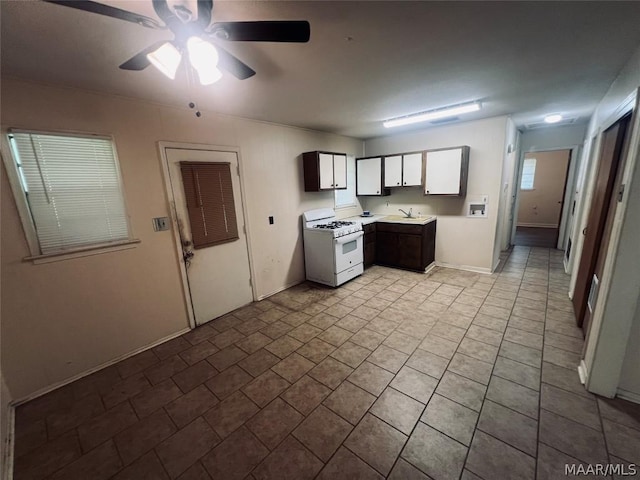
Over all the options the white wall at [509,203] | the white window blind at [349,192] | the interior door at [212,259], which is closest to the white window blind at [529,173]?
the white wall at [509,203]

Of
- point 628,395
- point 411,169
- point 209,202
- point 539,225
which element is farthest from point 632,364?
point 539,225

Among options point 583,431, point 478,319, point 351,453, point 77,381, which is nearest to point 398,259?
point 478,319

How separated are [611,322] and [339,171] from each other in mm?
3655

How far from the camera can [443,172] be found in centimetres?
414

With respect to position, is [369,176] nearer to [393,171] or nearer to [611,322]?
[393,171]

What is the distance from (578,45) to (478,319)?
2.52 m

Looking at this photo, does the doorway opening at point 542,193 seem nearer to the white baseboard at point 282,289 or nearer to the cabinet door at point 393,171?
the cabinet door at point 393,171

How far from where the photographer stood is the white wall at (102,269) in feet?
6.30

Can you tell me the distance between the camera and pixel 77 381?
7.28 feet

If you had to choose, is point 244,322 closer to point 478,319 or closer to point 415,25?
point 478,319

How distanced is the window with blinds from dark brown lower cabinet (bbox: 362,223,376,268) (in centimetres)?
227

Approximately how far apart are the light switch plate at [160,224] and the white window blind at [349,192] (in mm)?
2955

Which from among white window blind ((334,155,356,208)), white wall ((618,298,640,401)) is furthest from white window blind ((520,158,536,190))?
white wall ((618,298,640,401))

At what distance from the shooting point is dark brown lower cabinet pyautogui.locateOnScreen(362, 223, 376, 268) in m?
4.46
